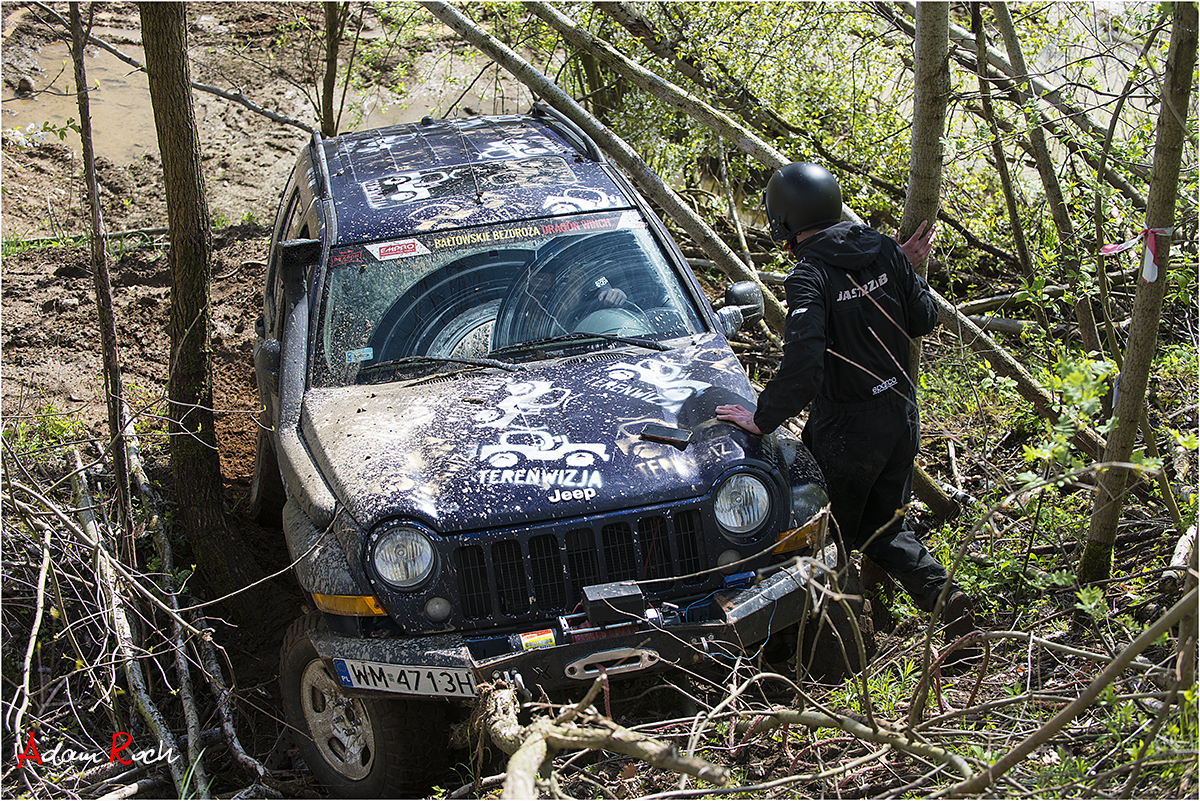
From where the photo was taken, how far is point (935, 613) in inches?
101

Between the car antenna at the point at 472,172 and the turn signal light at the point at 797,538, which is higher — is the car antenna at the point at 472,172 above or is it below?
above

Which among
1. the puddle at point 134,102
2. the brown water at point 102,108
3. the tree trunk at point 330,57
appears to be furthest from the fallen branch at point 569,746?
the brown water at point 102,108

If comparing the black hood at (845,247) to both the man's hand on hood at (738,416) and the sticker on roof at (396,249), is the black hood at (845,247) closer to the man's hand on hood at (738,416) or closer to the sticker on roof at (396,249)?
the man's hand on hood at (738,416)

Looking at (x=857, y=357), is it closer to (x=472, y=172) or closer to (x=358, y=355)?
(x=358, y=355)

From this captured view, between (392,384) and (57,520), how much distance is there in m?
1.72

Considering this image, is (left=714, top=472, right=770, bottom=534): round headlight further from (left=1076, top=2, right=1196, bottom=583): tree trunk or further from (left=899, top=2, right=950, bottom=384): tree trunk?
(left=899, top=2, right=950, bottom=384): tree trunk

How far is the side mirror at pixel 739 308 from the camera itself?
4.38 metres

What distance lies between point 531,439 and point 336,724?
52.6 inches

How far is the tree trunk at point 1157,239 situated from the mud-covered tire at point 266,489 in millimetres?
3937

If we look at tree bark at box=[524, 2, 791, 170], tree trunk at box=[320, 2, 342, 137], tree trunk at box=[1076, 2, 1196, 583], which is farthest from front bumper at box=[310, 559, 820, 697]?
tree trunk at box=[320, 2, 342, 137]

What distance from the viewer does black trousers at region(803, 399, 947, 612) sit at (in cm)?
379

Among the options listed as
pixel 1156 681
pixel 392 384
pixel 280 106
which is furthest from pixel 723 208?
pixel 280 106

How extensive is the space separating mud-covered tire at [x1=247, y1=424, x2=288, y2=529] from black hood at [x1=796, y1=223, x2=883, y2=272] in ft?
9.69

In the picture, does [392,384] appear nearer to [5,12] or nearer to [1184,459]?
[1184,459]
